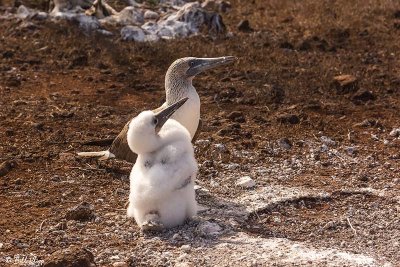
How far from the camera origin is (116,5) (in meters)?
14.4

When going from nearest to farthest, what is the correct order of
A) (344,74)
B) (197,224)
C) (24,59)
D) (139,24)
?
(197,224) → (344,74) → (24,59) → (139,24)

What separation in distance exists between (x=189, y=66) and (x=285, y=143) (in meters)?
1.43

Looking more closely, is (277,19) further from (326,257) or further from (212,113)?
(326,257)

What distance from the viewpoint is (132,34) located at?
12.3 m

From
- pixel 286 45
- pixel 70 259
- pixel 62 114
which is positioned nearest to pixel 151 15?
pixel 286 45

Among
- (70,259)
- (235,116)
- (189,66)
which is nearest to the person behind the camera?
(70,259)

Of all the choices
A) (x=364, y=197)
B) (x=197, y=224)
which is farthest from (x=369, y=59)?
(x=197, y=224)

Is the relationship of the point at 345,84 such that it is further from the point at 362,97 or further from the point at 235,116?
the point at 235,116

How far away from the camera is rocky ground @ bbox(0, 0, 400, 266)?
5.95 metres

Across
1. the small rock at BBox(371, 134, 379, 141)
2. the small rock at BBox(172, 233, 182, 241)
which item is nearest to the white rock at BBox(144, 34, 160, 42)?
the small rock at BBox(371, 134, 379, 141)

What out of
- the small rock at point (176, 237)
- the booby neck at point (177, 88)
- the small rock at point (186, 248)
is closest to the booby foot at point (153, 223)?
the small rock at point (176, 237)

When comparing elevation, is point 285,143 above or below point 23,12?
below

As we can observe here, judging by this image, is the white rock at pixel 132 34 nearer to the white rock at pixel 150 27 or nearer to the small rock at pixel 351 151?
the white rock at pixel 150 27

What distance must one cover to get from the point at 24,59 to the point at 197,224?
237 inches
